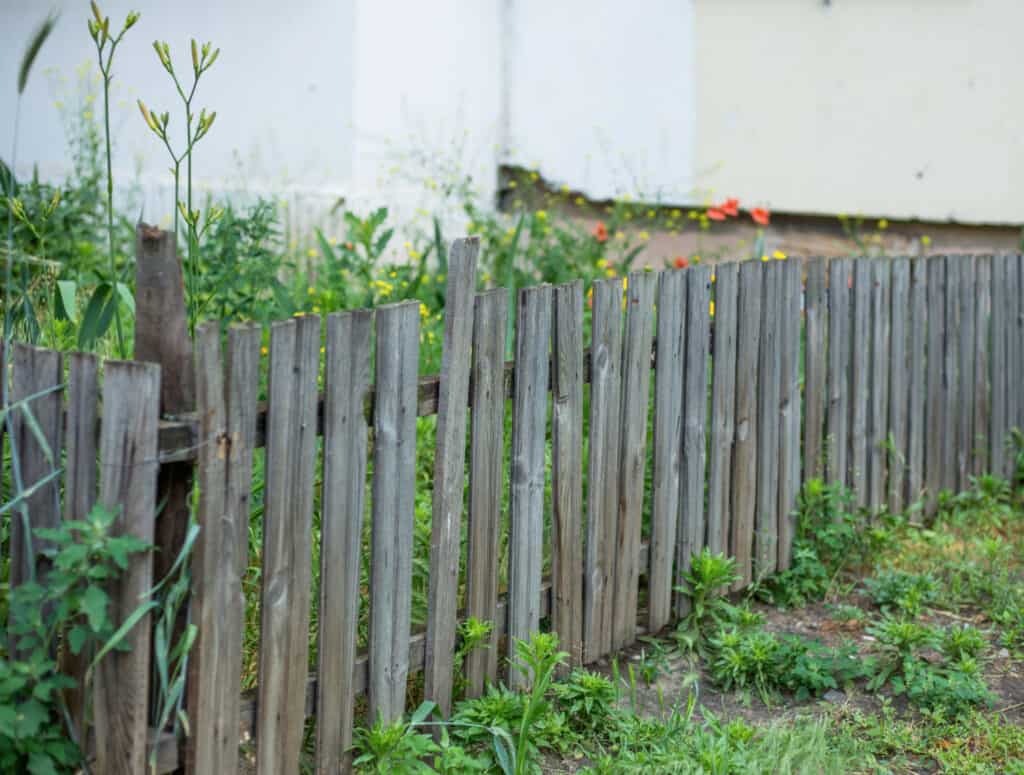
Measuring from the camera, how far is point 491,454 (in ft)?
9.39

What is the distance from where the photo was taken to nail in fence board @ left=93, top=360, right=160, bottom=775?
6.66 feet

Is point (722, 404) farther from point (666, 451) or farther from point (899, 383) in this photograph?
point (899, 383)

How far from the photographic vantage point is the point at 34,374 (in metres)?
2.08

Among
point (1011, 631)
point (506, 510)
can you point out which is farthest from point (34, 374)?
point (1011, 631)

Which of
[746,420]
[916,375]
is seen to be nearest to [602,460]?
[746,420]

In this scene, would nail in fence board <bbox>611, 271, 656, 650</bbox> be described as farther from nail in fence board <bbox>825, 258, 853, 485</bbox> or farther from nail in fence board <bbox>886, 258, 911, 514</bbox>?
nail in fence board <bbox>886, 258, 911, 514</bbox>

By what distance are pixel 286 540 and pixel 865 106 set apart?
17.1 feet

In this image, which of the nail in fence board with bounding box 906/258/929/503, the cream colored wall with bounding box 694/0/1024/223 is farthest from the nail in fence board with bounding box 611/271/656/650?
the cream colored wall with bounding box 694/0/1024/223

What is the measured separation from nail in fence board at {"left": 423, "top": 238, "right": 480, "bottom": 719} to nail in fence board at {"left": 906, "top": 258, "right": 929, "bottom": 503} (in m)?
2.48

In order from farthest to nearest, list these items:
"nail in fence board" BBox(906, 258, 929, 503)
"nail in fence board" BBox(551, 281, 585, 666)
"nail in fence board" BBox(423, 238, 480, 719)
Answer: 1. "nail in fence board" BBox(906, 258, 929, 503)
2. "nail in fence board" BBox(551, 281, 585, 666)
3. "nail in fence board" BBox(423, 238, 480, 719)

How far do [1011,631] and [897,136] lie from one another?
3714 millimetres

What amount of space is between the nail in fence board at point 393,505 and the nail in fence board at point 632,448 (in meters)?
0.88

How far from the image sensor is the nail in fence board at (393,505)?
8.38ft

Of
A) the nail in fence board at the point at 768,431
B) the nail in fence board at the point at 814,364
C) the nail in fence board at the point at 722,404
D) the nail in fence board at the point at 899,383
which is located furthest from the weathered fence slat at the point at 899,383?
the nail in fence board at the point at 722,404
